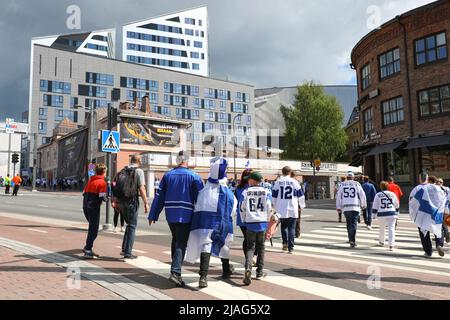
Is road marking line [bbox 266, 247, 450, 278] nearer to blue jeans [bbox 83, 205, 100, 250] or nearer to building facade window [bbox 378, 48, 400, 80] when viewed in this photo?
blue jeans [bbox 83, 205, 100, 250]

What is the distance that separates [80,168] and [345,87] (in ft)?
189

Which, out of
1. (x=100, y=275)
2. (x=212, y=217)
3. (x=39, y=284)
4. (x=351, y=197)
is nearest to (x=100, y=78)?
(x=351, y=197)

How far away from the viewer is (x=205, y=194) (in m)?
5.77

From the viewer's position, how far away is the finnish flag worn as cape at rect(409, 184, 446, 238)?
29.2 feet

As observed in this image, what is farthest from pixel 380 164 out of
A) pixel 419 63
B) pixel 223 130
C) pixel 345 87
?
pixel 345 87

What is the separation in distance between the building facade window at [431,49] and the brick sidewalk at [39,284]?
23683 millimetres

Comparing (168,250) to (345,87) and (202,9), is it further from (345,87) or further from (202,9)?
(202,9)

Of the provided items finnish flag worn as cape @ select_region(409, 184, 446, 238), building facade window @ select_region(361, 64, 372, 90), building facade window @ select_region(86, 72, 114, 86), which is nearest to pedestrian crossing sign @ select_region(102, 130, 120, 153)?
finnish flag worn as cape @ select_region(409, 184, 446, 238)

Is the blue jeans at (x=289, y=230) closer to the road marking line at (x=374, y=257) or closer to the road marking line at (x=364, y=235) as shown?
the road marking line at (x=374, y=257)

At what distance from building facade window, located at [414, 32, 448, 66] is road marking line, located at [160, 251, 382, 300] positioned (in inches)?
848

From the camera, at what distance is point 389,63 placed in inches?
1057

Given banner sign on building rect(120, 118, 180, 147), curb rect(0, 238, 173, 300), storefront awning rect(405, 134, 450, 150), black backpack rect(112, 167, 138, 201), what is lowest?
curb rect(0, 238, 173, 300)

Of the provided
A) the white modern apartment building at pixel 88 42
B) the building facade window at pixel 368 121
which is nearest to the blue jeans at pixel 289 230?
the building facade window at pixel 368 121

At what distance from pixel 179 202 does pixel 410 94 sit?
901 inches
